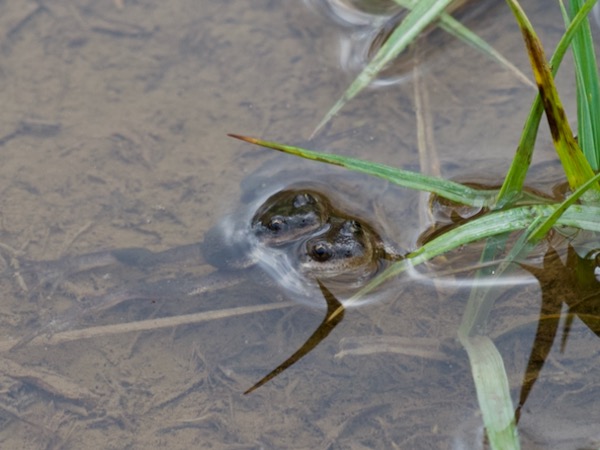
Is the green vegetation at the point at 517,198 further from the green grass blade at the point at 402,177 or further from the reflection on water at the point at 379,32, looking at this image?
the reflection on water at the point at 379,32

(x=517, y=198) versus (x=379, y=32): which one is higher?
(x=517, y=198)

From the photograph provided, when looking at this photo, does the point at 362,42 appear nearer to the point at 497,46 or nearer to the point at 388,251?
the point at 497,46

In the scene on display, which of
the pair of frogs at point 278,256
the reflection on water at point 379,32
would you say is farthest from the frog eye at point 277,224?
the reflection on water at point 379,32

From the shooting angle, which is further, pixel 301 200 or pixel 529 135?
pixel 301 200

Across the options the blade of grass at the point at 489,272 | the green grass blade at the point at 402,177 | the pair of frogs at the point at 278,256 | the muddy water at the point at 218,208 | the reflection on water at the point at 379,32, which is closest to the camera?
the green grass blade at the point at 402,177

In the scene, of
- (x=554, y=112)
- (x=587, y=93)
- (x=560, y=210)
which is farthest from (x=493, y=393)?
(x=587, y=93)

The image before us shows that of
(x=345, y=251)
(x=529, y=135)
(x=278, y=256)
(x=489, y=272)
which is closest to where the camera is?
(x=529, y=135)

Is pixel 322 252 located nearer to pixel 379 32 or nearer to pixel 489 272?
pixel 489 272
